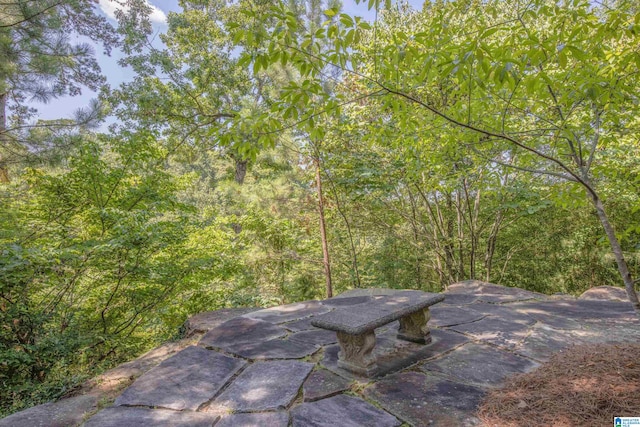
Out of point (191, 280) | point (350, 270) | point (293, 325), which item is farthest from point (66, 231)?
point (350, 270)

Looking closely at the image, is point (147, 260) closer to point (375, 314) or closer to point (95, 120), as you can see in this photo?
point (95, 120)

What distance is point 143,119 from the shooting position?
5.92m

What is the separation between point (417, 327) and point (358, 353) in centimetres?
73

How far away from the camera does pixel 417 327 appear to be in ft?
8.42

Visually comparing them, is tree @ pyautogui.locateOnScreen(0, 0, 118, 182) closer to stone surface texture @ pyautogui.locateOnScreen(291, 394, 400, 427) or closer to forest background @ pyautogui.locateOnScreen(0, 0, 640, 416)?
forest background @ pyautogui.locateOnScreen(0, 0, 640, 416)

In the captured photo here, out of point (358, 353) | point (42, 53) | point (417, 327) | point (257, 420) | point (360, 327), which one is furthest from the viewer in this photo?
point (42, 53)

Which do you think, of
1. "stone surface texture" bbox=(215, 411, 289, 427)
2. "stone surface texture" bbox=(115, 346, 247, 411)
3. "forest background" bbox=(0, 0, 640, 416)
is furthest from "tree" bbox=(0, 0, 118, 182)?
"stone surface texture" bbox=(215, 411, 289, 427)

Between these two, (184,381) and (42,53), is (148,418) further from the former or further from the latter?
(42,53)

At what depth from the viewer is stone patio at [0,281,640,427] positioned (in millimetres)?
1624

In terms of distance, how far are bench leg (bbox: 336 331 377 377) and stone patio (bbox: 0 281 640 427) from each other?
0.19 ft

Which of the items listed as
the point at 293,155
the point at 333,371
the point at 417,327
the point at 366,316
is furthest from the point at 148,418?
the point at 293,155

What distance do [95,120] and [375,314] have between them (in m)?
Answer: 4.72

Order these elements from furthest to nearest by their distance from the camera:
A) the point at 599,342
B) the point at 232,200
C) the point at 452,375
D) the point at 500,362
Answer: the point at 232,200 < the point at 599,342 < the point at 500,362 < the point at 452,375

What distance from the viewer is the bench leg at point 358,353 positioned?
2064 mm
